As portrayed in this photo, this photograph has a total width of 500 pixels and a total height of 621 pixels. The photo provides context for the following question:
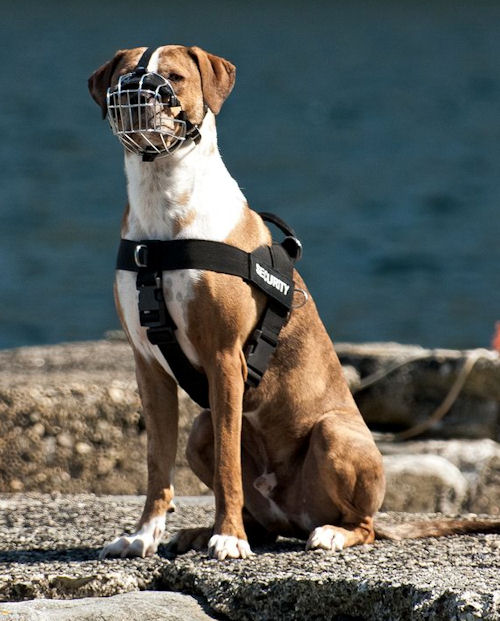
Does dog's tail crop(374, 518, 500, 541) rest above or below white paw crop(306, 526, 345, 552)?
below

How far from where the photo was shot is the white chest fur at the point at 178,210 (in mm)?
5492

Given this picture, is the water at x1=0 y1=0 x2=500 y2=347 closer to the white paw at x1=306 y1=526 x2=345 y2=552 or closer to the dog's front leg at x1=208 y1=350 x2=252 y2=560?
the white paw at x1=306 y1=526 x2=345 y2=552

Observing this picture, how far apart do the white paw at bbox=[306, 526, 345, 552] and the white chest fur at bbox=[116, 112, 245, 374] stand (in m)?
0.90

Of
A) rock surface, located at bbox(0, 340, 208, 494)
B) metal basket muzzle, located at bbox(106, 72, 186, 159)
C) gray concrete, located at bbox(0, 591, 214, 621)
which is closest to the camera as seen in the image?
gray concrete, located at bbox(0, 591, 214, 621)

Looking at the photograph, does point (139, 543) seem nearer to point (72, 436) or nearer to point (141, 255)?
point (141, 255)

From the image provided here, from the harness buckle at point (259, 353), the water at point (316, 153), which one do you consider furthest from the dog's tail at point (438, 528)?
the water at point (316, 153)

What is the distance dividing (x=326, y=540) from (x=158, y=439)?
0.86 metres

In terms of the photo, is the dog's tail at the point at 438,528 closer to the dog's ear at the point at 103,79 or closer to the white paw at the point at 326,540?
the white paw at the point at 326,540

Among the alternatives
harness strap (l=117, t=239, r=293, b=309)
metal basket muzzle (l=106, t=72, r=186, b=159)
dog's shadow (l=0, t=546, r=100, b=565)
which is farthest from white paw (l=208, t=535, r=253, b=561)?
metal basket muzzle (l=106, t=72, r=186, b=159)

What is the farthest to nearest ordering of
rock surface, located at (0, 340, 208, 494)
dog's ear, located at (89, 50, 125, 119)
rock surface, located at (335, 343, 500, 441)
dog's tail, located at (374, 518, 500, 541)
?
A: rock surface, located at (335, 343, 500, 441), rock surface, located at (0, 340, 208, 494), dog's tail, located at (374, 518, 500, 541), dog's ear, located at (89, 50, 125, 119)

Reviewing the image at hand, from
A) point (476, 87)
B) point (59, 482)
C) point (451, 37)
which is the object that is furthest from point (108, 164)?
point (59, 482)

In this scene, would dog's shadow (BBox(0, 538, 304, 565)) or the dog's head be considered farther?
dog's shadow (BBox(0, 538, 304, 565))

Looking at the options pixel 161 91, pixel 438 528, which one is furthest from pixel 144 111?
pixel 438 528

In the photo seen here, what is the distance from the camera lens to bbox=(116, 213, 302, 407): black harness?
5473mm
